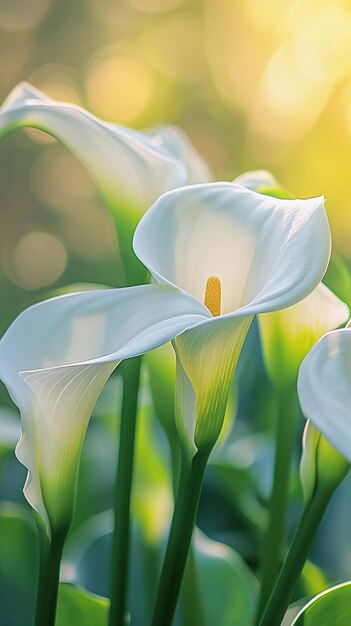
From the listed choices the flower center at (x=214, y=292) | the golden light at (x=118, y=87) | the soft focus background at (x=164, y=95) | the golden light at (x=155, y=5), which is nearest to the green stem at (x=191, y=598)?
the flower center at (x=214, y=292)

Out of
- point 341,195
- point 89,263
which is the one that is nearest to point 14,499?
point 89,263

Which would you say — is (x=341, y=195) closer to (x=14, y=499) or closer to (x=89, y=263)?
(x=89, y=263)

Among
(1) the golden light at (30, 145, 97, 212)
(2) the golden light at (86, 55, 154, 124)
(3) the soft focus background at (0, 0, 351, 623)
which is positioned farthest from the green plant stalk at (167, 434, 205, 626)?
(2) the golden light at (86, 55, 154, 124)

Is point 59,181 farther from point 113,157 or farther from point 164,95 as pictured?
point 113,157

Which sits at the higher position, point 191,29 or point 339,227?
point 191,29

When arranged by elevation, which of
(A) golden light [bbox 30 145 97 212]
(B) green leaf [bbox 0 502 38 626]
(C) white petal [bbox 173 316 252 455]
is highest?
(C) white petal [bbox 173 316 252 455]

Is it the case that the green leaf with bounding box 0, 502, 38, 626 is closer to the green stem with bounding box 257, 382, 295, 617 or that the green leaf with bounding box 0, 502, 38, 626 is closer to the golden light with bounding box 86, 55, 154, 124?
the green stem with bounding box 257, 382, 295, 617

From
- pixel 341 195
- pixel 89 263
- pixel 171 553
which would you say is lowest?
pixel 89 263
